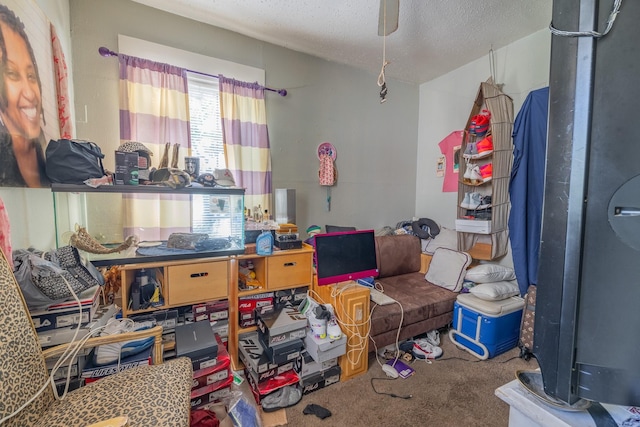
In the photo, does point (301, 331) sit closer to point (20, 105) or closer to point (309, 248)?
point (309, 248)

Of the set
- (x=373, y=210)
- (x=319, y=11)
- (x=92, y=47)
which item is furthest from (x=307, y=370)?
(x=92, y=47)

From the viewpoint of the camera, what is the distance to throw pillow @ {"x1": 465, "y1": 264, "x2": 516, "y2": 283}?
2260 millimetres

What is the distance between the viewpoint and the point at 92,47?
191cm

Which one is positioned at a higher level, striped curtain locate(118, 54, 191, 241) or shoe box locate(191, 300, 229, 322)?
striped curtain locate(118, 54, 191, 241)

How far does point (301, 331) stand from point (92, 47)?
2527mm

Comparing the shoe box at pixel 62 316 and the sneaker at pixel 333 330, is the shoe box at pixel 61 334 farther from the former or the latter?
the sneaker at pixel 333 330

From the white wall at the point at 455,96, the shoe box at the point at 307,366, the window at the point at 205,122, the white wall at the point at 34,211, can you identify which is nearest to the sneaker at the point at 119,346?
the white wall at the point at 34,211

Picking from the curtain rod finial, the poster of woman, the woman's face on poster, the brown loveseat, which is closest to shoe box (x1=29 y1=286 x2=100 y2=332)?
the poster of woman

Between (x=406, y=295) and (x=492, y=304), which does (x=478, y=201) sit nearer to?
(x=492, y=304)

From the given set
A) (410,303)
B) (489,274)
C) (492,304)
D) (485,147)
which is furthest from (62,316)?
(485,147)

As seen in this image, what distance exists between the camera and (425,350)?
2084mm

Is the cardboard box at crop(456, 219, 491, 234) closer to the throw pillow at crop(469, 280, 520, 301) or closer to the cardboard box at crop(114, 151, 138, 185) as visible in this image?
the throw pillow at crop(469, 280, 520, 301)

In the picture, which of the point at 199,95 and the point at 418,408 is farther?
the point at 199,95

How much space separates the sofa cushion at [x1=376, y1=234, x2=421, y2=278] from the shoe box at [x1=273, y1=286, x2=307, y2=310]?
970mm
